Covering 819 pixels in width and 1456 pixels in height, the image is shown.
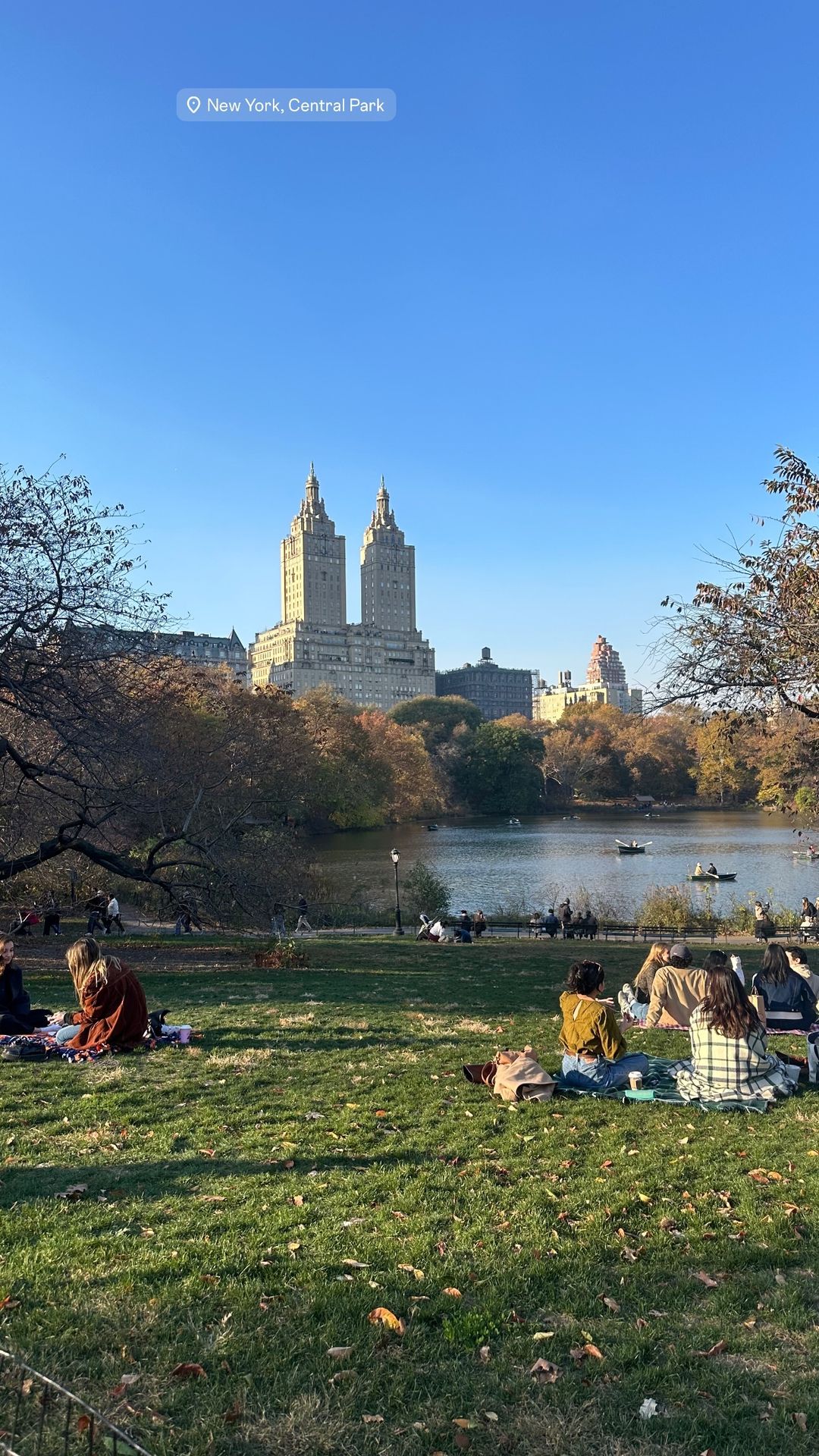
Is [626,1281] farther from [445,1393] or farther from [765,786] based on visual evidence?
[765,786]

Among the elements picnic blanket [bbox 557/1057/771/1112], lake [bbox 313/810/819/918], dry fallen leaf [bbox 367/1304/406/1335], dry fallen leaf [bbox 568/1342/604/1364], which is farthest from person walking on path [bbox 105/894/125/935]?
dry fallen leaf [bbox 568/1342/604/1364]

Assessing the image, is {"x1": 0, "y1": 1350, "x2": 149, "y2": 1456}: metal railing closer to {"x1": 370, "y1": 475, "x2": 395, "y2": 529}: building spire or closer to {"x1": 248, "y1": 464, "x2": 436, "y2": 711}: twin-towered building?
{"x1": 248, "y1": 464, "x2": 436, "y2": 711}: twin-towered building

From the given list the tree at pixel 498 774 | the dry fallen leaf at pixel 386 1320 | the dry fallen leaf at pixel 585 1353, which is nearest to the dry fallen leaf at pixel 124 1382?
the dry fallen leaf at pixel 386 1320

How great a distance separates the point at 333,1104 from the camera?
261 inches

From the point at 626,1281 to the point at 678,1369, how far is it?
2.02 ft

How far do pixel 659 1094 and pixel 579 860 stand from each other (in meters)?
44.4

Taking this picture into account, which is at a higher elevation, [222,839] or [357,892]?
[222,839]

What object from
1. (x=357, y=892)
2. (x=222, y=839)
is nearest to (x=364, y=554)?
(x=357, y=892)

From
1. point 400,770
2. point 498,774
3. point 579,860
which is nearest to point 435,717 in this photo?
point 498,774

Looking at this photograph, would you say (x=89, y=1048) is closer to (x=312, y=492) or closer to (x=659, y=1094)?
(x=659, y=1094)

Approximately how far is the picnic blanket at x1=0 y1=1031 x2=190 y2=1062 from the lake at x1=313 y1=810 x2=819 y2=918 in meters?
24.8

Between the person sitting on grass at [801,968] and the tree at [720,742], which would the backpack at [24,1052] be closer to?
the person sitting on grass at [801,968]

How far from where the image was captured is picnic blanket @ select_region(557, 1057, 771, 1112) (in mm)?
6684

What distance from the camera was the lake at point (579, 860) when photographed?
37438mm
